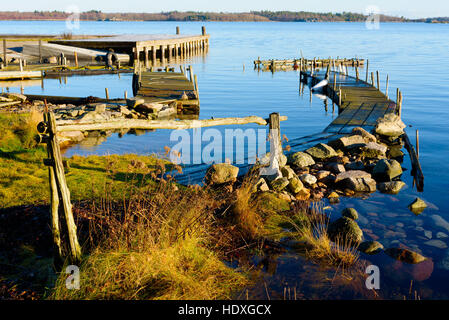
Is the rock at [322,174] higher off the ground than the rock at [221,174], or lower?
lower

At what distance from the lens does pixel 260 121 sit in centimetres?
1114

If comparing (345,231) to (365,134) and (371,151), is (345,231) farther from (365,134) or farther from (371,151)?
(365,134)

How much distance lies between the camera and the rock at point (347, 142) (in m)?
14.9

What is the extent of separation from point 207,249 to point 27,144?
9.41 meters

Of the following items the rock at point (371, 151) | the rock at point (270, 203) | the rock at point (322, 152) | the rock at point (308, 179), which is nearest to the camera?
the rock at point (270, 203)

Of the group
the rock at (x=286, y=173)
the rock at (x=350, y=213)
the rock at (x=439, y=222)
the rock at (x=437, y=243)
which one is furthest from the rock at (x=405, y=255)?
the rock at (x=286, y=173)

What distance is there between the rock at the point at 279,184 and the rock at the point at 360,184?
2.18 metres

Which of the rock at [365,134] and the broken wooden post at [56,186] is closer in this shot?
the broken wooden post at [56,186]

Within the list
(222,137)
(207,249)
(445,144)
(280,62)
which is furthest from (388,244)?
(280,62)

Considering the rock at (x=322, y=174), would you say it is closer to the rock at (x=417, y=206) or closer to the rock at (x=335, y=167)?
the rock at (x=335, y=167)

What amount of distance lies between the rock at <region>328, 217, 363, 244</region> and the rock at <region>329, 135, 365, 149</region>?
6391mm

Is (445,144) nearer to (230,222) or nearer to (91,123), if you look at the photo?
(230,222)

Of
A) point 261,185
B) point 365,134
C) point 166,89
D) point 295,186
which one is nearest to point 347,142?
point 365,134
